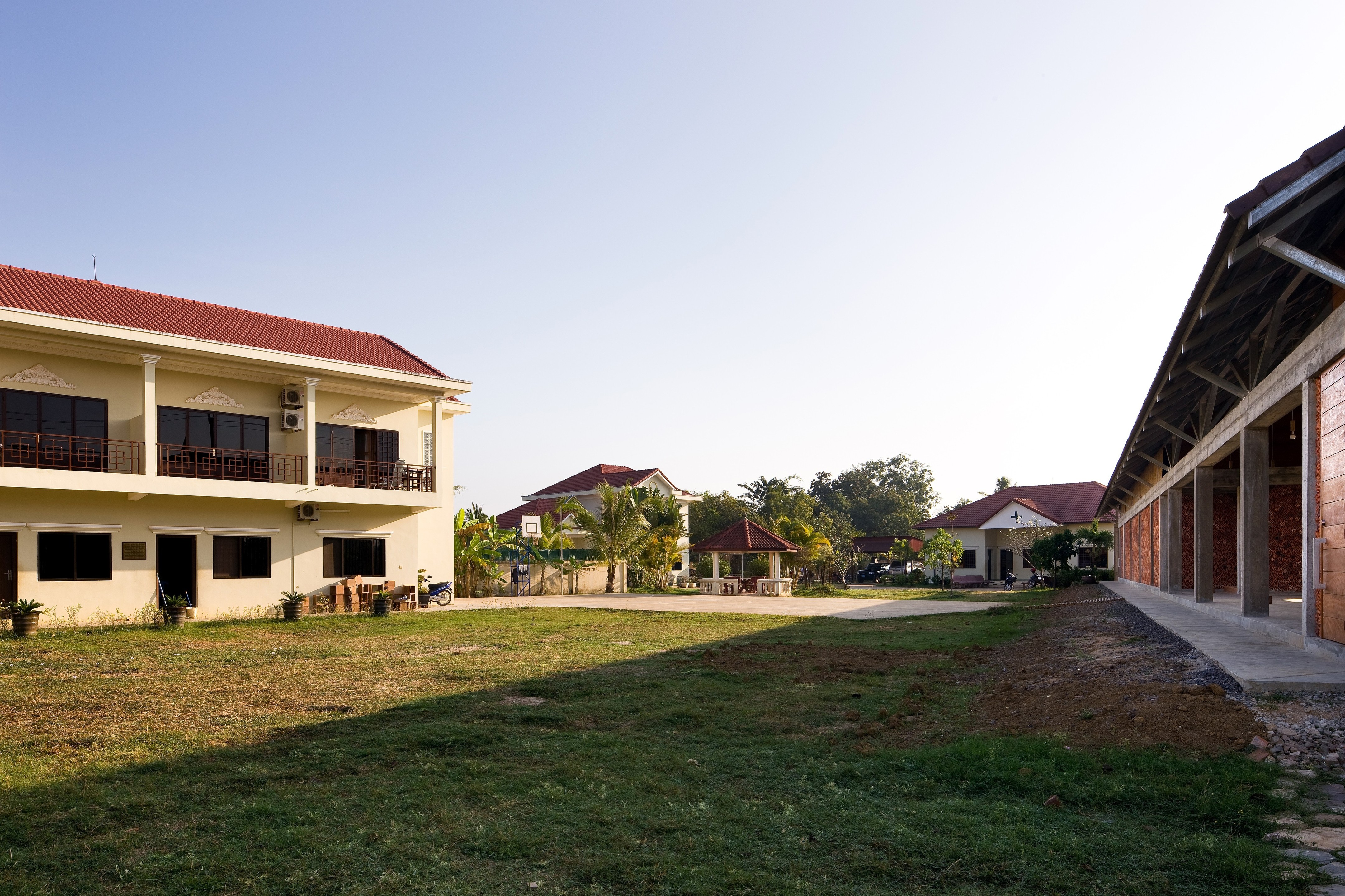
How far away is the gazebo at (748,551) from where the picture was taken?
34.1m

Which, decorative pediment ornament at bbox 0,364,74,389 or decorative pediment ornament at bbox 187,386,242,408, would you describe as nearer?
decorative pediment ornament at bbox 0,364,74,389

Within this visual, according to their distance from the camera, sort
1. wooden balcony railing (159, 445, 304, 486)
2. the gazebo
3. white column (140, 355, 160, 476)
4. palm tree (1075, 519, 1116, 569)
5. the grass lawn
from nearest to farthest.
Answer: the grass lawn, white column (140, 355, 160, 476), wooden balcony railing (159, 445, 304, 486), the gazebo, palm tree (1075, 519, 1116, 569)

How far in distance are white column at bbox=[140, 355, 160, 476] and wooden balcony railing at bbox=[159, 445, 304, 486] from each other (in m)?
0.56

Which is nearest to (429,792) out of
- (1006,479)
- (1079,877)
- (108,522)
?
(1079,877)

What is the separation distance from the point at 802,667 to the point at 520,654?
4.07 meters

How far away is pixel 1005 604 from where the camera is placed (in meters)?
25.6

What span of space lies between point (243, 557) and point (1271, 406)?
63.6 ft

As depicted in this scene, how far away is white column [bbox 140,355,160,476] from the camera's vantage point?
704 inches

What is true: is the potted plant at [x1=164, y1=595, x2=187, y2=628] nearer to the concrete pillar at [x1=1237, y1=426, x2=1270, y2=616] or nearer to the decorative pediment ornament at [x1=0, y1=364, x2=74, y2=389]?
the decorative pediment ornament at [x1=0, y1=364, x2=74, y2=389]

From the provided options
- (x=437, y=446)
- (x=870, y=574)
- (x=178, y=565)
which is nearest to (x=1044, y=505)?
(x=870, y=574)

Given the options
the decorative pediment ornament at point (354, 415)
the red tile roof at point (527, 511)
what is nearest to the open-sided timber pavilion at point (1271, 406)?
the decorative pediment ornament at point (354, 415)

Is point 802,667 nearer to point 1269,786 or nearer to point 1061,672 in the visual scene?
point 1061,672

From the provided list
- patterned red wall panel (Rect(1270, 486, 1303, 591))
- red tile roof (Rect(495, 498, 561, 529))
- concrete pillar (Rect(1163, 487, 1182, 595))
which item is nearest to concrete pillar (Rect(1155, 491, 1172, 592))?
concrete pillar (Rect(1163, 487, 1182, 595))

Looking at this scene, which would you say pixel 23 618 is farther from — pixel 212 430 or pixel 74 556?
A: pixel 212 430
